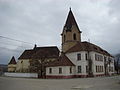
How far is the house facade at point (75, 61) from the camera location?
42.8 metres

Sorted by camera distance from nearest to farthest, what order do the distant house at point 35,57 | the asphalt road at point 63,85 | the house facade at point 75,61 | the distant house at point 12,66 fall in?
the asphalt road at point 63,85 < the house facade at point 75,61 < the distant house at point 35,57 < the distant house at point 12,66

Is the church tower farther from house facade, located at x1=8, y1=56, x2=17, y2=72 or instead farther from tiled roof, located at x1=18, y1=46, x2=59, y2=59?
house facade, located at x1=8, y1=56, x2=17, y2=72

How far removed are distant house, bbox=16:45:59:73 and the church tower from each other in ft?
26.9

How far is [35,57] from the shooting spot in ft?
181

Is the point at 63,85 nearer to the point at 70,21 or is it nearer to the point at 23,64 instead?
the point at 70,21

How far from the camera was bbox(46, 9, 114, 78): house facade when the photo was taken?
42781mm

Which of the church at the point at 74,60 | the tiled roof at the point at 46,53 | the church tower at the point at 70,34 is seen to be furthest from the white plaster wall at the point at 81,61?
the tiled roof at the point at 46,53

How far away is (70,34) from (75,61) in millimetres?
9561

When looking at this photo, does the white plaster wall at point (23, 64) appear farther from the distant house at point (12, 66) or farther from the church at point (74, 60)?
the church at point (74, 60)

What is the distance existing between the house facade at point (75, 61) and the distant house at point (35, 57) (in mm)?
8000

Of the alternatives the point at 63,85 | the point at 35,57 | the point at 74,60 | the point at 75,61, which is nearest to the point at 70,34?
the point at 74,60

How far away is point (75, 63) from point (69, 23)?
1388cm

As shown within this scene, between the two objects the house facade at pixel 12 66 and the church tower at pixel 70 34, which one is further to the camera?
the house facade at pixel 12 66

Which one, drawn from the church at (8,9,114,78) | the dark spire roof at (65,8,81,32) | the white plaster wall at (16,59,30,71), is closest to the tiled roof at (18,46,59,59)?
the white plaster wall at (16,59,30,71)
